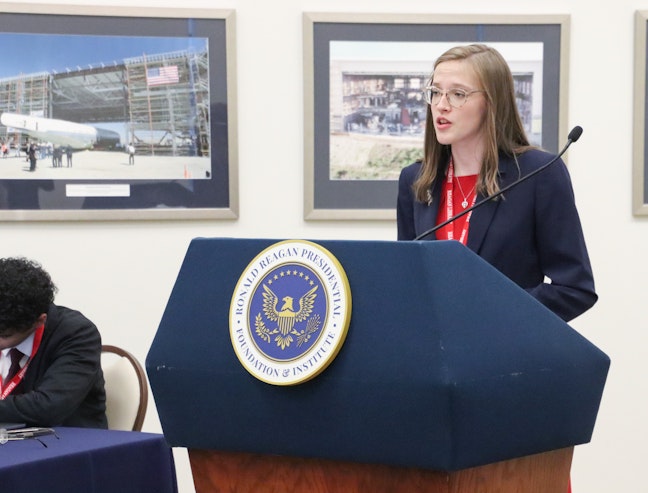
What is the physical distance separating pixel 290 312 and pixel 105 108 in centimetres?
247

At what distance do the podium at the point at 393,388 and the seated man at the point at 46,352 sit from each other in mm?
1411

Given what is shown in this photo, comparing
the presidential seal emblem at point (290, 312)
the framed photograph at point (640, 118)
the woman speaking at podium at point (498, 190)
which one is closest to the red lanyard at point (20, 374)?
the woman speaking at podium at point (498, 190)

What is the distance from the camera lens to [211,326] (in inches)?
51.1

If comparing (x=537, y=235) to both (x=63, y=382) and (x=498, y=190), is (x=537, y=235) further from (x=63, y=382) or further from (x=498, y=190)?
(x=63, y=382)

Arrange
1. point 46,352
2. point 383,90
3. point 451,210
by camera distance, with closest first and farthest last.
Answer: point 451,210 → point 46,352 → point 383,90

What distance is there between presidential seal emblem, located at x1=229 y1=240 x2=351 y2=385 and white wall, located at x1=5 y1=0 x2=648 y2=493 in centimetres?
230

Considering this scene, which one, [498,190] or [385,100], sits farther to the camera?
[385,100]

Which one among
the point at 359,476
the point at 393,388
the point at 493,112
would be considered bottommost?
the point at 359,476

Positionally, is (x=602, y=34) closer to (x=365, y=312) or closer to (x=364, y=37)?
(x=364, y=37)

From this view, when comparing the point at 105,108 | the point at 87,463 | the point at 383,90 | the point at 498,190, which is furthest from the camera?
the point at 383,90

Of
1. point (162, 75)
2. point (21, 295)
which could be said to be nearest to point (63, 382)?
point (21, 295)

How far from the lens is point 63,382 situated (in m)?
2.66

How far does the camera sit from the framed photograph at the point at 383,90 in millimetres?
3555

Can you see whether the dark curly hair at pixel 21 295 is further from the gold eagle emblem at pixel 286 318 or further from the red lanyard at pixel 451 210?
the gold eagle emblem at pixel 286 318
